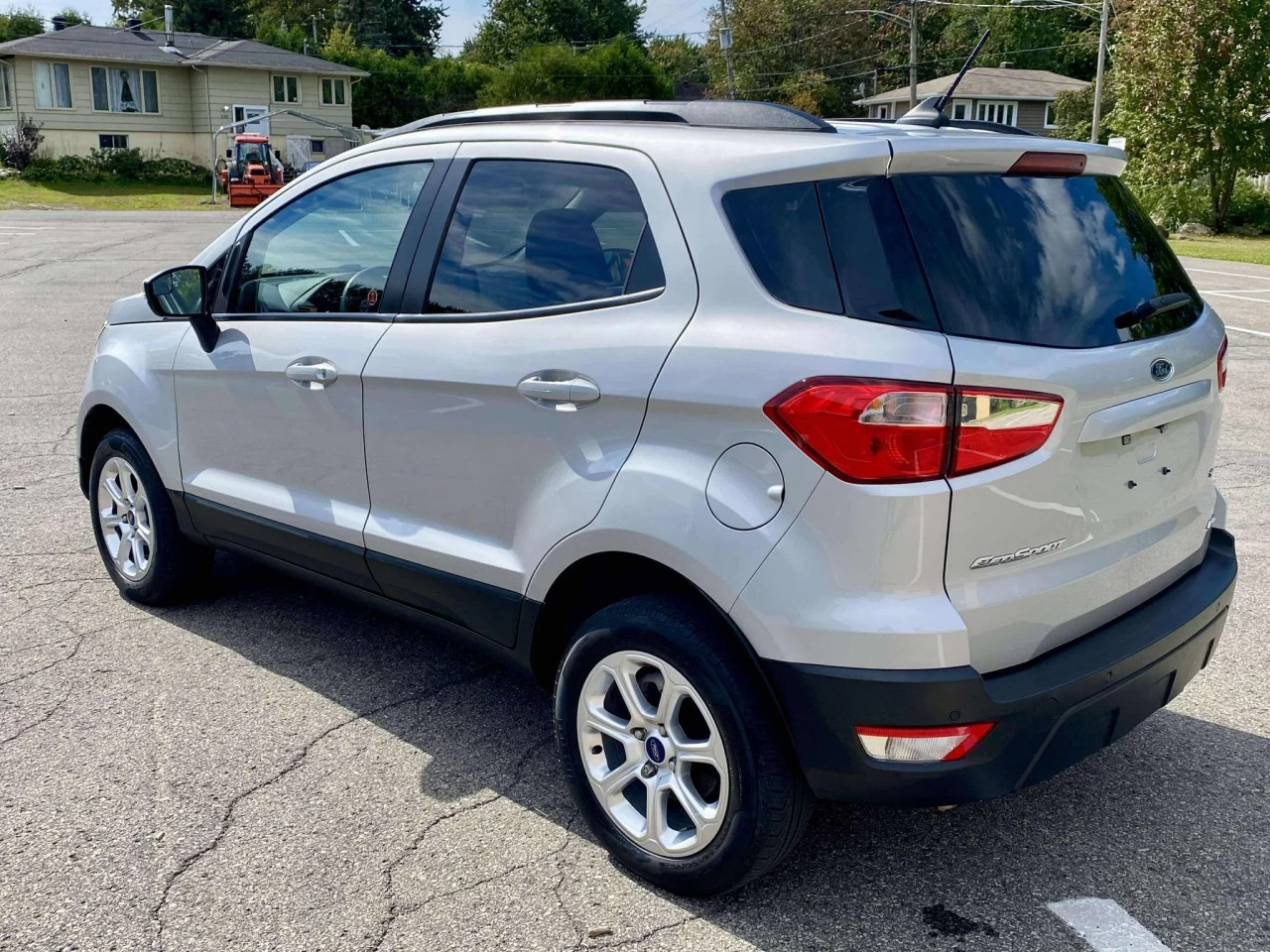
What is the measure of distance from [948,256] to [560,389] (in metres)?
1.01

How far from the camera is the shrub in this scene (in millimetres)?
47625

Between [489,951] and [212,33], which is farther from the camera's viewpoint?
[212,33]

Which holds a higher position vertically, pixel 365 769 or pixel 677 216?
pixel 677 216

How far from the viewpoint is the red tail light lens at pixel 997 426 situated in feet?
8.34

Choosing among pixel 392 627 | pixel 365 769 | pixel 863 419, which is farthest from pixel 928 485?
pixel 392 627

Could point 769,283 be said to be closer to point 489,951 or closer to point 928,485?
point 928,485

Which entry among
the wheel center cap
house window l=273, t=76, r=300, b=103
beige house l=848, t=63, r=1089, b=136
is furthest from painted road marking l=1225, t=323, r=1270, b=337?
beige house l=848, t=63, r=1089, b=136

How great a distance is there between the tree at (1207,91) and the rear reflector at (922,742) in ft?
107

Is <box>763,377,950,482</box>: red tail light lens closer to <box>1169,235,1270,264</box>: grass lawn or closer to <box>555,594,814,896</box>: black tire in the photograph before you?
<box>555,594,814,896</box>: black tire

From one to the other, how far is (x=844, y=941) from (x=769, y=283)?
1.54m

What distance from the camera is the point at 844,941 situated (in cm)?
285

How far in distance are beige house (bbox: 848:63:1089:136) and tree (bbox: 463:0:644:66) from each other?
21657mm

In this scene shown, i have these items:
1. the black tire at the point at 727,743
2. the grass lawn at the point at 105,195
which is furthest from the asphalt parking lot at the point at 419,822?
the grass lawn at the point at 105,195

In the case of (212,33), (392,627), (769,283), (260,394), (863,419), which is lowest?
(392,627)
